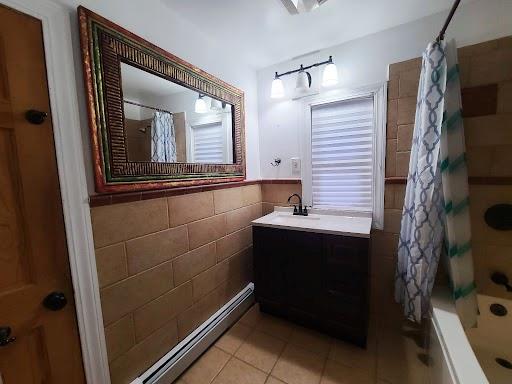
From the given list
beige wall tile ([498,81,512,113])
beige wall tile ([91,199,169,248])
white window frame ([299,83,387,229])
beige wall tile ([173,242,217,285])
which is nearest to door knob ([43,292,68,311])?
beige wall tile ([91,199,169,248])

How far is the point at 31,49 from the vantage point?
805 millimetres

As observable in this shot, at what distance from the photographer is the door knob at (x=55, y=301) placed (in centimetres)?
87

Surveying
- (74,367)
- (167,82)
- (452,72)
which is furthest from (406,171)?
(74,367)

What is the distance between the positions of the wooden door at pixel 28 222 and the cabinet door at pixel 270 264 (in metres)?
1.16

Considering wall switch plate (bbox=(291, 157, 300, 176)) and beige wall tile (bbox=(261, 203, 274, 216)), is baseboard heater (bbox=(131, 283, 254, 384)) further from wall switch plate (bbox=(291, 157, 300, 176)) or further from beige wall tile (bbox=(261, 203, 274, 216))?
wall switch plate (bbox=(291, 157, 300, 176))

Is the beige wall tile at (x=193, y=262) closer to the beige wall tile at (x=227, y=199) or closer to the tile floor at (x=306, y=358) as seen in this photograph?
the beige wall tile at (x=227, y=199)

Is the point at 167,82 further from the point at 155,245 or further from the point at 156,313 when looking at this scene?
the point at 156,313

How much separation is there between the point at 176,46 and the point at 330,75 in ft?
3.55

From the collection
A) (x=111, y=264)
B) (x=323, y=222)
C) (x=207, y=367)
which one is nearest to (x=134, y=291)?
(x=111, y=264)

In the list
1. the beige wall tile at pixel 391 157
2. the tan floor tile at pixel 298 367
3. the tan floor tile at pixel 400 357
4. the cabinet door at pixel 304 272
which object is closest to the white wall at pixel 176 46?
the cabinet door at pixel 304 272

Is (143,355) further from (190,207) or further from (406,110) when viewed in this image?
(406,110)

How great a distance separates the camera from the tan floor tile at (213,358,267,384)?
4.32 feet

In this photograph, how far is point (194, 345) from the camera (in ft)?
4.74

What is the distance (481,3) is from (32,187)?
2510 millimetres
